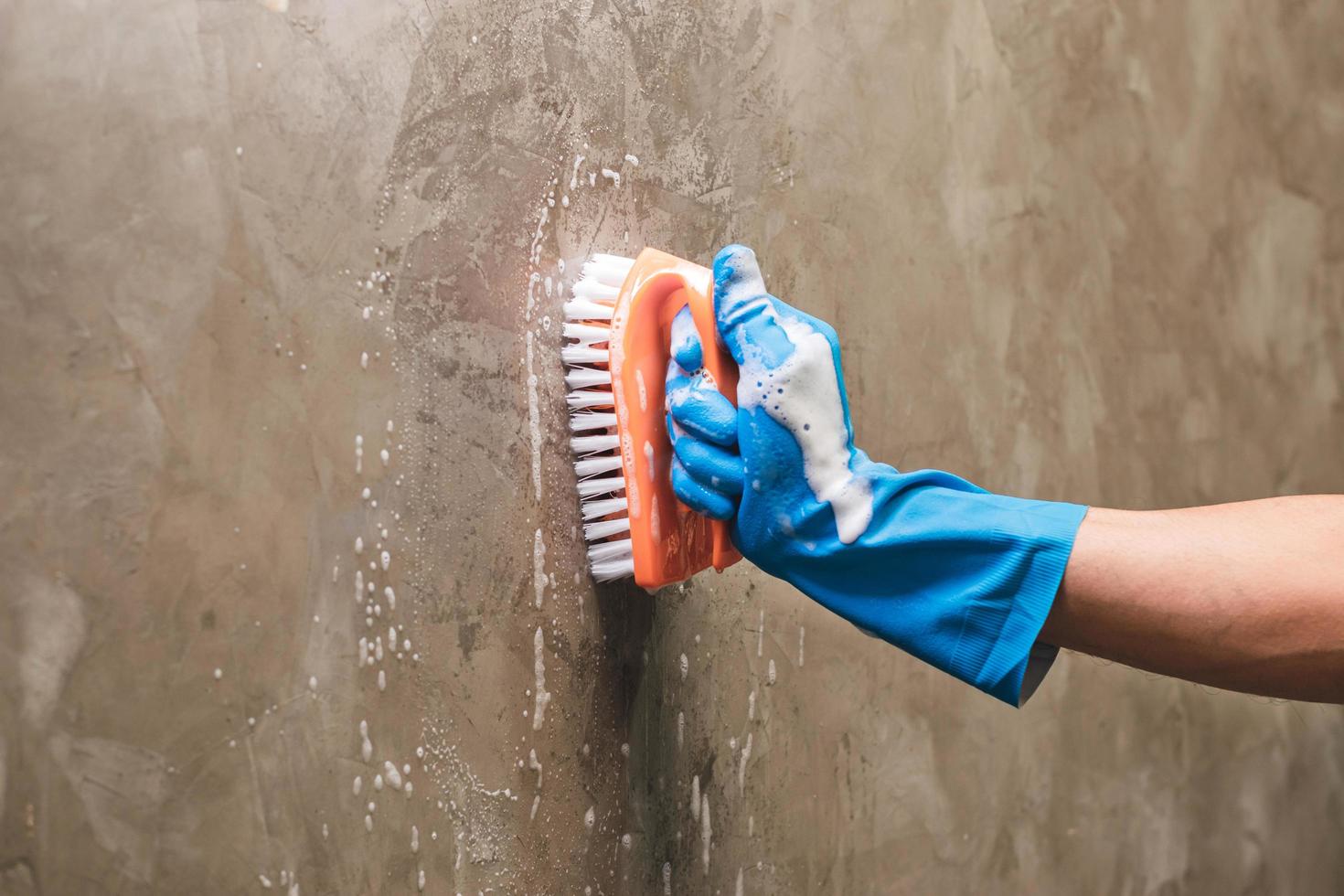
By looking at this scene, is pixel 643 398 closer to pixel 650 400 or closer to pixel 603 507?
pixel 650 400

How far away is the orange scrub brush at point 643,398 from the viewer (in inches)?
30.7

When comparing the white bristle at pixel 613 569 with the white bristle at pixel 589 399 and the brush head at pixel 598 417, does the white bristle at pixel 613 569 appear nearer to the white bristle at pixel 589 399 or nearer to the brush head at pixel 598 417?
the brush head at pixel 598 417

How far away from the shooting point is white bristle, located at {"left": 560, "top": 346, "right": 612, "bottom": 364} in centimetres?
82

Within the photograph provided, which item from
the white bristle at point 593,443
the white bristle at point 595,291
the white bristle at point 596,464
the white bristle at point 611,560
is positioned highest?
the white bristle at point 595,291

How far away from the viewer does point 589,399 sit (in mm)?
841

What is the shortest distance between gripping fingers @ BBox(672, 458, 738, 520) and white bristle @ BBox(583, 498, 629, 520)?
6 centimetres

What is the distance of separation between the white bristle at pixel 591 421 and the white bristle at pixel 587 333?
0.19 ft

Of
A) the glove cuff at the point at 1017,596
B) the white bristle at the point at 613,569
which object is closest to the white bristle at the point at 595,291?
the white bristle at the point at 613,569

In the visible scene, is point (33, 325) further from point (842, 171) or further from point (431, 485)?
point (842, 171)

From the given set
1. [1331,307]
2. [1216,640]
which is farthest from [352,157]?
[1331,307]

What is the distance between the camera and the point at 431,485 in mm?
780

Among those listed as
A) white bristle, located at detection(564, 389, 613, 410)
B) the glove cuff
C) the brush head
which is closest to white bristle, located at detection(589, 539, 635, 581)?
the brush head

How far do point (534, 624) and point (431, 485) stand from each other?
15 cm

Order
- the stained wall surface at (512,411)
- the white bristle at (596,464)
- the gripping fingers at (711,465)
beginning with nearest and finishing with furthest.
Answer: the stained wall surface at (512,411) → the gripping fingers at (711,465) → the white bristle at (596,464)
